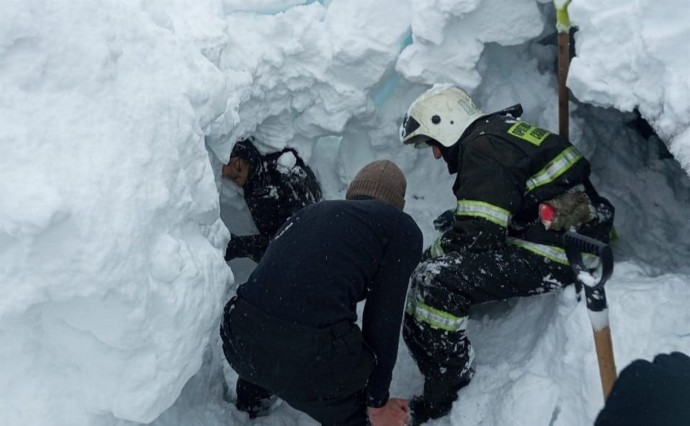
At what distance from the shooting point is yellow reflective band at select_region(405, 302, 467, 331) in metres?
2.85

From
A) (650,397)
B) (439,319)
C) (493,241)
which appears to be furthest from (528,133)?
(650,397)

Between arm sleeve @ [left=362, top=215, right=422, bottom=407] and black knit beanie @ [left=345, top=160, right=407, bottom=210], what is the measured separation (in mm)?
221

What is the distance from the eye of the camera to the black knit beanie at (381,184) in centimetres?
261

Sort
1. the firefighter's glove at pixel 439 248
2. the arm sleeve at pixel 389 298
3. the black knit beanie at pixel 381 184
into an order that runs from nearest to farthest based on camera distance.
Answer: the arm sleeve at pixel 389 298 < the black knit beanie at pixel 381 184 < the firefighter's glove at pixel 439 248

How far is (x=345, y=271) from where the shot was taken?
2.30 meters

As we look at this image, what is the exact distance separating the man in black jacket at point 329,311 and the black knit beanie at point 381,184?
4.9 inches

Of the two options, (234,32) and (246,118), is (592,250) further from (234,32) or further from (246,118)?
(234,32)

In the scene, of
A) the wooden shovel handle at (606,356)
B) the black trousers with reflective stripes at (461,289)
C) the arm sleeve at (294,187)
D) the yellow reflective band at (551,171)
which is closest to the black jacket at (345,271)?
the black trousers with reflective stripes at (461,289)

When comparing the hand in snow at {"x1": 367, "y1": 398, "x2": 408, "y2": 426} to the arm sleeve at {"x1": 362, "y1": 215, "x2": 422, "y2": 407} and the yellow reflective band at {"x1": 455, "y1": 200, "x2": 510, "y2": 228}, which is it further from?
the yellow reflective band at {"x1": 455, "y1": 200, "x2": 510, "y2": 228}

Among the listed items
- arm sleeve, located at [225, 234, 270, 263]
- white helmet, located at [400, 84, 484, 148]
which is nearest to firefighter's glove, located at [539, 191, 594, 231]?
white helmet, located at [400, 84, 484, 148]

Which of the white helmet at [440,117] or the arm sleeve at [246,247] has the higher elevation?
the white helmet at [440,117]

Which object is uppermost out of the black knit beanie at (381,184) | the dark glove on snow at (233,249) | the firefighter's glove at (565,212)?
the black knit beanie at (381,184)

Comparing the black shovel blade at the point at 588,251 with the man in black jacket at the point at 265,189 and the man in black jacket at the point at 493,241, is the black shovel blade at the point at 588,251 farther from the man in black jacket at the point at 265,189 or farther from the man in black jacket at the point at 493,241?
the man in black jacket at the point at 265,189

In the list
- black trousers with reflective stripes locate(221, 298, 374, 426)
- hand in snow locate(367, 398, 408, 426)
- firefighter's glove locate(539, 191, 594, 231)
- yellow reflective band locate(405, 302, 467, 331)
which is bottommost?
hand in snow locate(367, 398, 408, 426)
